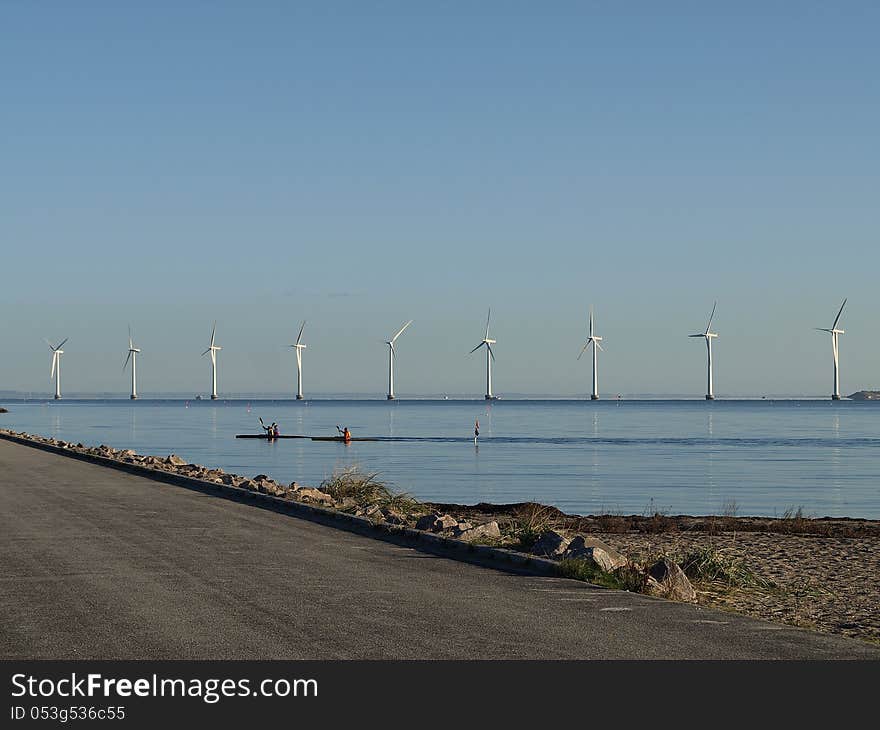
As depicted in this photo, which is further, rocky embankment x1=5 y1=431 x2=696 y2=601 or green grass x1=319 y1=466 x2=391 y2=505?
green grass x1=319 y1=466 x2=391 y2=505

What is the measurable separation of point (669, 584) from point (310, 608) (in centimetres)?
408

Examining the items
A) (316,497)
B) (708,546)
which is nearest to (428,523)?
(708,546)

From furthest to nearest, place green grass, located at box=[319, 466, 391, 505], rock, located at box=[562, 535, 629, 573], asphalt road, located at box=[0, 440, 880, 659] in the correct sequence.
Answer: green grass, located at box=[319, 466, 391, 505] → rock, located at box=[562, 535, 629, 573] → asphalt road, located at box=[0, 440, 880, 659]

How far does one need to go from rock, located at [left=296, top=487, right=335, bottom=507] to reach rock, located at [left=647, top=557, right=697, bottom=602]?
442 inches

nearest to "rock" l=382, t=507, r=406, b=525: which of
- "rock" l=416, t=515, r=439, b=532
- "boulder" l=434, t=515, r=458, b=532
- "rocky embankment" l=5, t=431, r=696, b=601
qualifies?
"rocky embankment" l=5, t=431, r=696, b=601

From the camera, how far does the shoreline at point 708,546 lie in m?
13.6

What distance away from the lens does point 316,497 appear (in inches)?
990

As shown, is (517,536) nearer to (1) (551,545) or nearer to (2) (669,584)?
(1) (551,545)

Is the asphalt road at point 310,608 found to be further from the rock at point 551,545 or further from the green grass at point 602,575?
the rock at point 551,545

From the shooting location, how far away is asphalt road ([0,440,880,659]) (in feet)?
31.8

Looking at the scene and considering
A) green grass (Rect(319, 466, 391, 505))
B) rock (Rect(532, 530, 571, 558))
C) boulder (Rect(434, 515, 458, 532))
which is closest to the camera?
rock (Rect(532, 530, 571, 558))

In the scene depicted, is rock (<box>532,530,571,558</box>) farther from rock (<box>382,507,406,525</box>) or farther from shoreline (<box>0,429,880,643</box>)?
rock (<box>382,507,406,525</box>)
